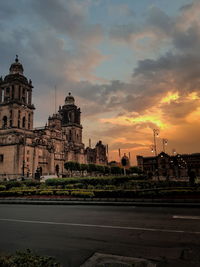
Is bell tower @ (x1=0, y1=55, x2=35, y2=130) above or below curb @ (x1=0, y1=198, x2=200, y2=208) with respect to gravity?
above

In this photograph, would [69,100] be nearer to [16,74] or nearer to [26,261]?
[16,74]

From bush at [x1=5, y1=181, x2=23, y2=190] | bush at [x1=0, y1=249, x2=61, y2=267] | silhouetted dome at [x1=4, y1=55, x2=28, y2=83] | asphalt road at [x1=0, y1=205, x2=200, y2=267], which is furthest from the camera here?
silhouetted dome at [x1=4, y1=55, x2=28, y2=83]

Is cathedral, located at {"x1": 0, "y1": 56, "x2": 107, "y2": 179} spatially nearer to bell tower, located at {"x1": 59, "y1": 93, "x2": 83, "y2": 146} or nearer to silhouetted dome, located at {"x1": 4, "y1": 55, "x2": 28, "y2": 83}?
silhouetted dome, located at {"x1": 4, "y1": 55, "x2": 28, "y2": 83}

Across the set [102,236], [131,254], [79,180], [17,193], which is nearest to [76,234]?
[102,236]

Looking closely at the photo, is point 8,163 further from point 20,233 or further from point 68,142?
point 20,233

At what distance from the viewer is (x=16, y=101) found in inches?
2557

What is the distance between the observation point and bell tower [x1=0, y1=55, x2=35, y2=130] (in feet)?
213

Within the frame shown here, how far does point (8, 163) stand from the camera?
62656 millimetres

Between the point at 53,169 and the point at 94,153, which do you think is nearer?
the point at 53,169

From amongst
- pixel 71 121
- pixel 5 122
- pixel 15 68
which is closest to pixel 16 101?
pixel 5 122

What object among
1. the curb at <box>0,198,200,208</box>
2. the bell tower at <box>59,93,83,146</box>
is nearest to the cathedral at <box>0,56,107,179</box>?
the bell tower at <box>59,93,83,146</box>

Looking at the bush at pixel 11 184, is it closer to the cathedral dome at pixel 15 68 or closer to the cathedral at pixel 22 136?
the cathedral at pixel 22 136

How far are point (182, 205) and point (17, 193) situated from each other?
16216 millimetres

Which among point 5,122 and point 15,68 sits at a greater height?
point 15,68
